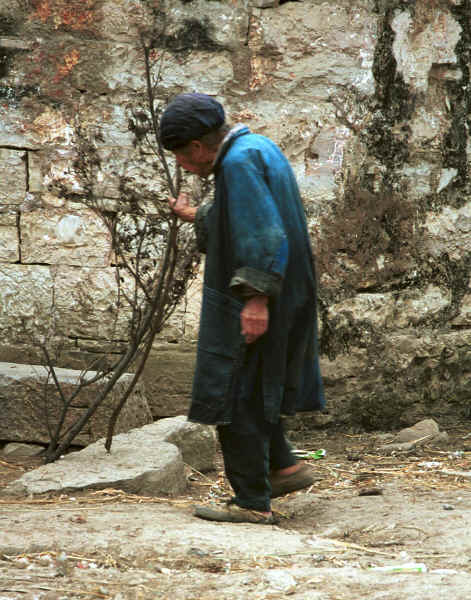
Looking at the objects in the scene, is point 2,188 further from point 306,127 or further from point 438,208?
point 438,208

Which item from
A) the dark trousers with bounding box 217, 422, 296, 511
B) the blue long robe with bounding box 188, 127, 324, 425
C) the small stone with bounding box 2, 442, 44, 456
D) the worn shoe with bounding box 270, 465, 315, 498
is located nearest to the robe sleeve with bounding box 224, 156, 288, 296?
the blue long robe with bounding box 188, 127, 324, 425

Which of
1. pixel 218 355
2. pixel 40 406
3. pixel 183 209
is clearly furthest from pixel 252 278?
pixel 40 406

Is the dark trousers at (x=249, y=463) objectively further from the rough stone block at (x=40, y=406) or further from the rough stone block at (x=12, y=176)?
the rough stone block at (x=12, y=176)

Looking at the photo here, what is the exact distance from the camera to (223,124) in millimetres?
2975

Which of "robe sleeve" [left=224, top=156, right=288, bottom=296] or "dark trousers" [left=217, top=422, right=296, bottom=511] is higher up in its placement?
"robe sleeve" [left=224, top=156, right=288, bottom=296]

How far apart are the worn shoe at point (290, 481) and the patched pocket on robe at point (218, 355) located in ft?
1.38

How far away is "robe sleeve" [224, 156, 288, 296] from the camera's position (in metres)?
2.77

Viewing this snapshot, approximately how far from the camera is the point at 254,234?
2.77 m

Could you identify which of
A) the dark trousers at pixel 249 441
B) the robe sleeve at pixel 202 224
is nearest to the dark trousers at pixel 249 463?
the dark trousers at pixel 249 441

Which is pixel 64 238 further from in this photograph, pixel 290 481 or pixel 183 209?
pixel 290 481

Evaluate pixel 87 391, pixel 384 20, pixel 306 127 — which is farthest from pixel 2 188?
pixel 384 20

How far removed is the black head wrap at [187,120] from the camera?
2877mm

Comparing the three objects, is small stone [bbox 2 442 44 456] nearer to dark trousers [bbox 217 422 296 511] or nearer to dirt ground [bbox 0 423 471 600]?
dirt ground [bbox 0 423 471 600]

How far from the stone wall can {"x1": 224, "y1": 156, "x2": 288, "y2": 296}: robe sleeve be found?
5.72 feet
